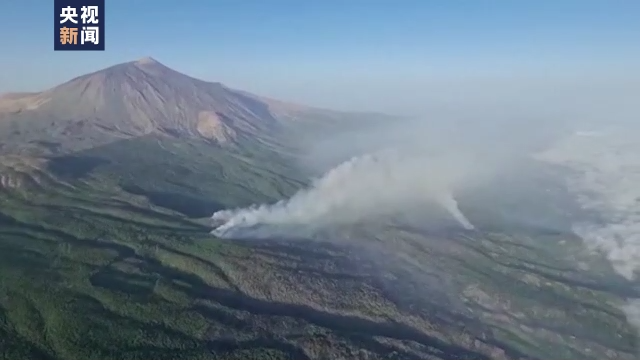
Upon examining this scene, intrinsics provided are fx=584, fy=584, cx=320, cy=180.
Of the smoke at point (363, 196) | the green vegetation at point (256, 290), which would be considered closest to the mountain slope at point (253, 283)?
the green vegetation at point (256, 290)

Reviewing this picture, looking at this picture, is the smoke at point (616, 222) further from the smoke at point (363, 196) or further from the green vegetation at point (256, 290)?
the smoke at point (363, 196)

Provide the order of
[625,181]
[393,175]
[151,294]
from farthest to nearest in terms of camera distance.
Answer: [625,181] < [393,175] < [151,294]

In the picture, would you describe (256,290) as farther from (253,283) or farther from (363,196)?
(363,196)

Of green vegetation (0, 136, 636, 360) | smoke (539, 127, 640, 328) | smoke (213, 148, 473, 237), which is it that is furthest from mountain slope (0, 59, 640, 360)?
smoke (213, 148, 473, 237)

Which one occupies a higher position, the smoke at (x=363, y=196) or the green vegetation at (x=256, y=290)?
the smoke at (x=363, y=196)

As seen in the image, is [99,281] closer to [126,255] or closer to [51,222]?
[126,255]

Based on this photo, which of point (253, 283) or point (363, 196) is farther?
point (363, 196)

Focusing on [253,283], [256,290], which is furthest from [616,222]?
[256,290]

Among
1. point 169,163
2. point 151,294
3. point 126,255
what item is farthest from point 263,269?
point 169,163
